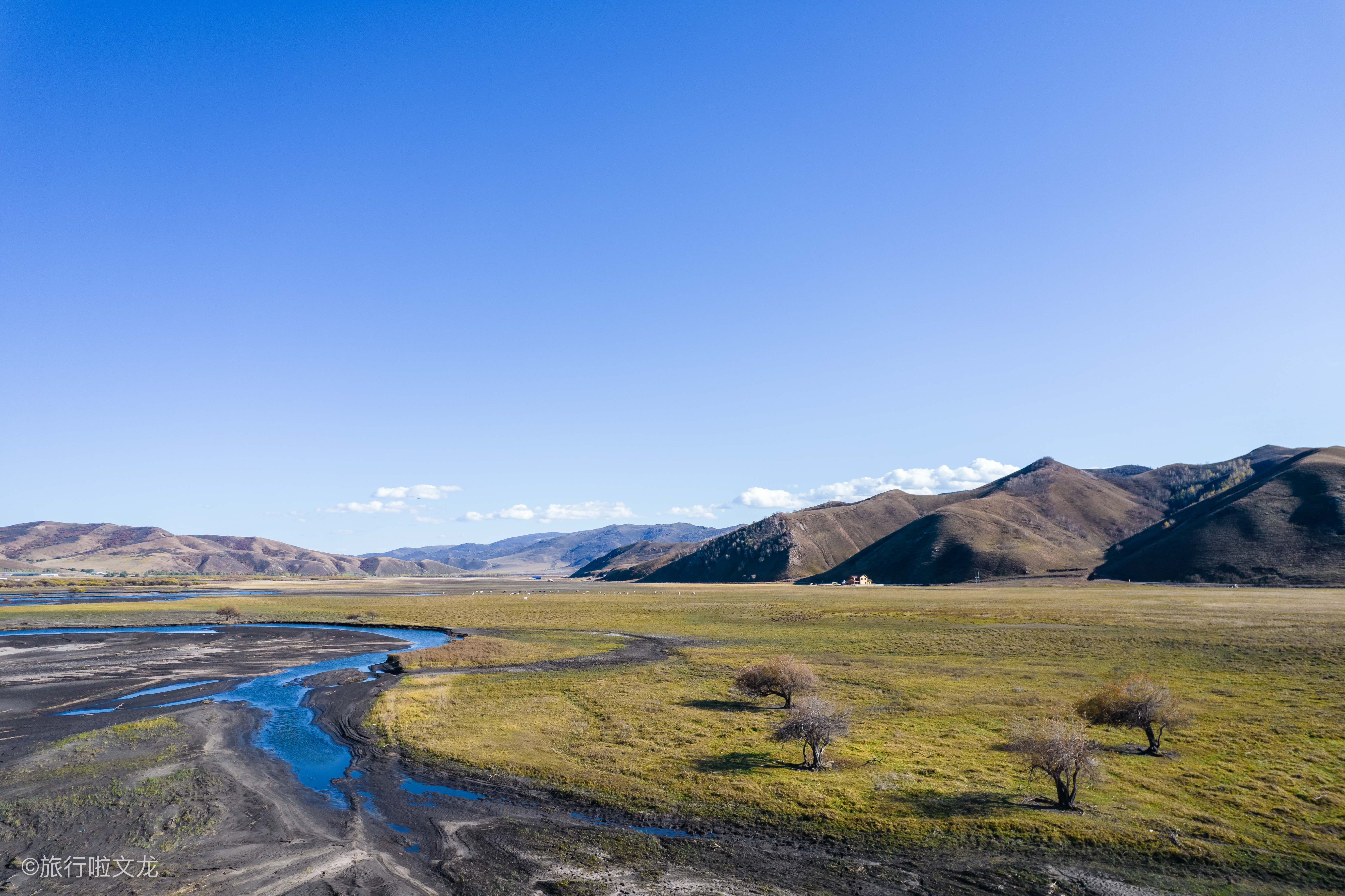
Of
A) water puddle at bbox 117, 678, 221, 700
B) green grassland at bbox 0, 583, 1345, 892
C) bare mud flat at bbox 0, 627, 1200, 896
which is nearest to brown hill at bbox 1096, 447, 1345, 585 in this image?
green grassland at bbox 0, 583, 1345, 892

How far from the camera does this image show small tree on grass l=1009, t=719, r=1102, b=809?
939 inches

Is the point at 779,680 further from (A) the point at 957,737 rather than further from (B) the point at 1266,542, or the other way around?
(B) the point at 1266,542

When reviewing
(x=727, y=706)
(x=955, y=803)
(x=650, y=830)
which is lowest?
(x=727, y=706)

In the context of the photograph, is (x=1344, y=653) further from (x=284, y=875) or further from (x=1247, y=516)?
(x=1247, y=516)

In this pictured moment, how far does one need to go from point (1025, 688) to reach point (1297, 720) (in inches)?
525

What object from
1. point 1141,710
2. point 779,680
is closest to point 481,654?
point 779,680

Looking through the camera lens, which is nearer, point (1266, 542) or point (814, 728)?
point (814, 728)


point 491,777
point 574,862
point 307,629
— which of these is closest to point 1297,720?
point 574,862

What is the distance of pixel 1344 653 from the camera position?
5094cm

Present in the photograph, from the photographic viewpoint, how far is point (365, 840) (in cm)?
2219

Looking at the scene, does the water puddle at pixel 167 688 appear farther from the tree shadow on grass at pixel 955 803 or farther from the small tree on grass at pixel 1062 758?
the small tree on grass at pixel 1062 758

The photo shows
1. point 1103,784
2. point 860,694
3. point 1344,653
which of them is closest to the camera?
point 1103,784

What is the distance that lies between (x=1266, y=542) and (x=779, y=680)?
628 ft

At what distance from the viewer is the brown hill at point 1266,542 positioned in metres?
151
